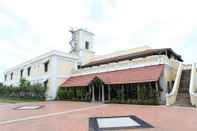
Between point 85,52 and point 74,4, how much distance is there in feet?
68.8

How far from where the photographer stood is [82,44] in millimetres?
34750

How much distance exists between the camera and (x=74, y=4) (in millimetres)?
13781

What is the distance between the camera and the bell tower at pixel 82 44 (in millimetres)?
34169

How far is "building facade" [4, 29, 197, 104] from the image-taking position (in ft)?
59.8

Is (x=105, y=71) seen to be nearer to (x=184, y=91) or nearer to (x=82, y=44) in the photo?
(x=184, y=91)

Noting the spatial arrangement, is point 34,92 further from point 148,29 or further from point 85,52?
point 148,29

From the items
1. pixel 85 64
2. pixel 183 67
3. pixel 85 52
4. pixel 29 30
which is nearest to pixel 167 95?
pixel 183 67

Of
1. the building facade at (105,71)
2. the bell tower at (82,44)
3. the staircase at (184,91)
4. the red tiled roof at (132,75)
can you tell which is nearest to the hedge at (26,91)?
the building facade at (105,71)

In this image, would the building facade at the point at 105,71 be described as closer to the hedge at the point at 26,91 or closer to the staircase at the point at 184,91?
the staircase at the point at 184,91

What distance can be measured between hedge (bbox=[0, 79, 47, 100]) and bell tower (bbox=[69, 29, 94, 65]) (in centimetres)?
781

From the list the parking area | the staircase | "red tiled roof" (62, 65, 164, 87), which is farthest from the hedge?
the staircase

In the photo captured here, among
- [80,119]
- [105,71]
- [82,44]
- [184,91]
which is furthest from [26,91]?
[80,119]

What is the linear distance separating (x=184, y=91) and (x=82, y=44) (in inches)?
807

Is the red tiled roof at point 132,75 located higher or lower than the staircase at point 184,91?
higher
